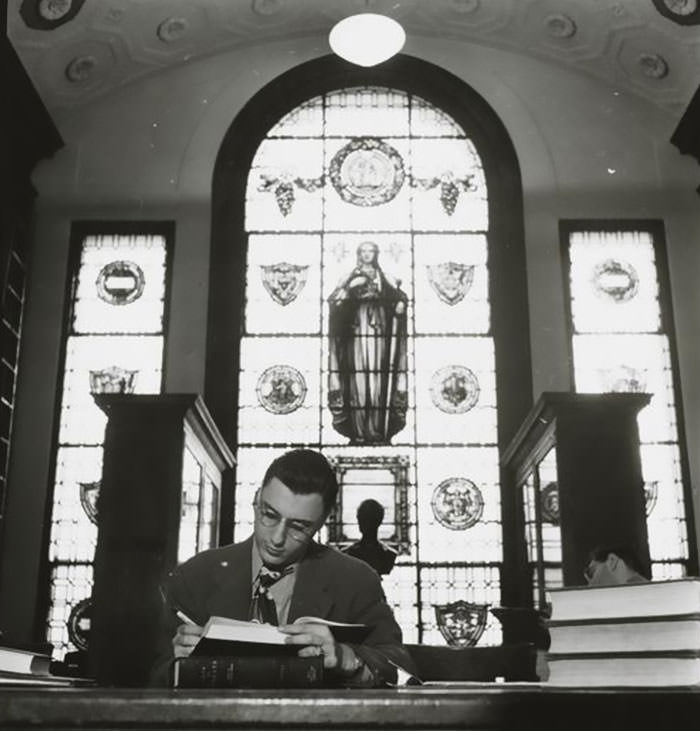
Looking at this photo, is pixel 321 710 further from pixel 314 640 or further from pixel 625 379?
pixel 625 379

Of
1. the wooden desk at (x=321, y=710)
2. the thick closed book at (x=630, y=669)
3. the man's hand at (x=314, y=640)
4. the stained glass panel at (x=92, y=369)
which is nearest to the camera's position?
the wooden desk at (x=321, y=710)

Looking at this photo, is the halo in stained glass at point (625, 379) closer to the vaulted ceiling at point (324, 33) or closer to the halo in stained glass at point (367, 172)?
the vaulted ceiling at point (324, 33)

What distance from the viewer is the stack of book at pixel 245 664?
1.97 m

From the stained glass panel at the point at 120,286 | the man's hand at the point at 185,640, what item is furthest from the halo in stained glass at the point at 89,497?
the man's hand at the point at 185,640

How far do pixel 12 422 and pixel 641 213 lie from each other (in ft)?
19.5

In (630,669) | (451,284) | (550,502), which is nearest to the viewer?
(630,669)

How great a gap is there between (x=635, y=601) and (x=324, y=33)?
9362mm

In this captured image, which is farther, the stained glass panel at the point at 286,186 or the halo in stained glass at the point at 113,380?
the stained glass panel at the point at 286,186

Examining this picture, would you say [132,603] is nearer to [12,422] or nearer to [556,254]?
[12,422]

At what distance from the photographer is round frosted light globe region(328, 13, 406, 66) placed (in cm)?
824

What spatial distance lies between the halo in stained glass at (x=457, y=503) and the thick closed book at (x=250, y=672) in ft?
23.6

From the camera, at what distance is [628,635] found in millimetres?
1709

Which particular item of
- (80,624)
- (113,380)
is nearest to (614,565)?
(80,624)

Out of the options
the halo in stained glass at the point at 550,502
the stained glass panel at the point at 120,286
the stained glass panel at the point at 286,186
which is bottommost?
the halo in stained glass at the point at 550,502
